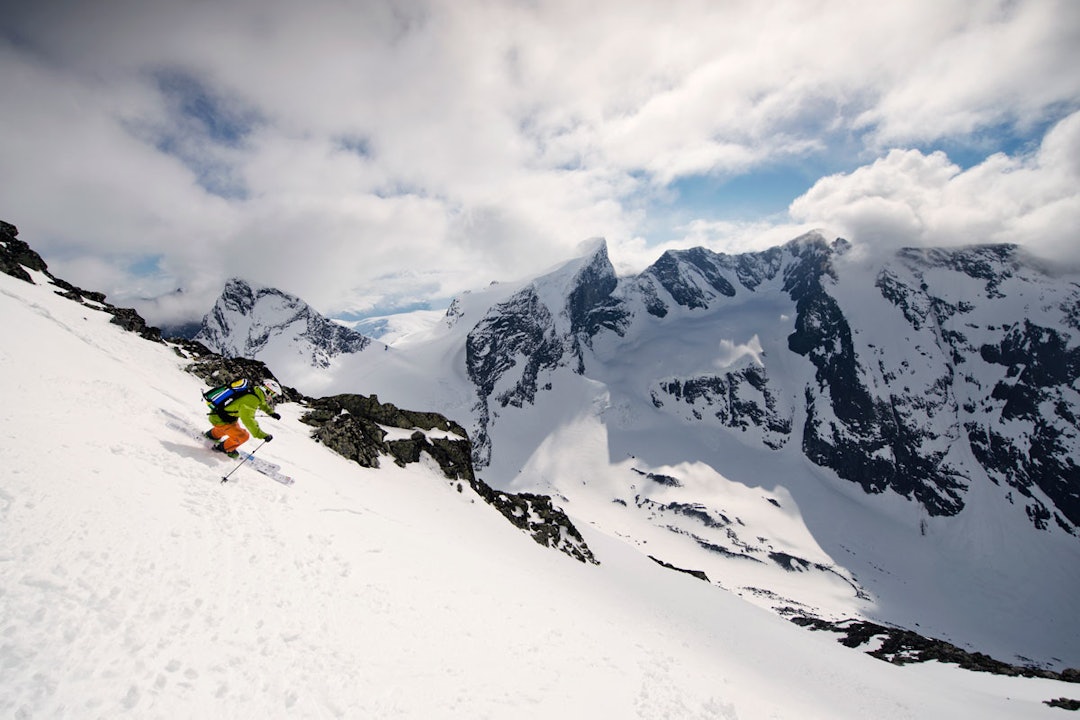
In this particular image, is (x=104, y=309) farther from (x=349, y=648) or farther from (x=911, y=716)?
(x=911, y=716)

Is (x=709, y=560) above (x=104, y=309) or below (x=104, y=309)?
above

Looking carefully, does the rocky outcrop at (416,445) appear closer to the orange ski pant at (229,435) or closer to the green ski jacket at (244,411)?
the orange ski pant at (229,435)

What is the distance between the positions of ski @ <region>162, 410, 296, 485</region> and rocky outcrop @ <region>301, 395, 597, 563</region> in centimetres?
1436

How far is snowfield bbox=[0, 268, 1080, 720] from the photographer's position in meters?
6.54

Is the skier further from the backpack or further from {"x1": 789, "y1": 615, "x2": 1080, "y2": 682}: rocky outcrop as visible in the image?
{"x1": 789, "y1": 615, "x2": 1080, "y2": 682}: rocky outcrop

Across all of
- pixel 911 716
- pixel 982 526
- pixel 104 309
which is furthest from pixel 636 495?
pixel 104 309

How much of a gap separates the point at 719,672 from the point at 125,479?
74.8ft

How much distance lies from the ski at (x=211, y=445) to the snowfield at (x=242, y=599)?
515 mm

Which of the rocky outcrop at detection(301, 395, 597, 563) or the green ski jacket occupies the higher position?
the rocky outcrop at detection(301, 395, 597, 563)

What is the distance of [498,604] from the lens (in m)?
15.5

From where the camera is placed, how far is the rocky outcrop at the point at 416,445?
31734 millimetres

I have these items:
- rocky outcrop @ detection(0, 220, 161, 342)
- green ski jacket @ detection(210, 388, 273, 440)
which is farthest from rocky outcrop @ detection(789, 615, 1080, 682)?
rocky outcrop @ detection(0, 220, 161, 342)

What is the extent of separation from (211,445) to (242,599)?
7960 mm

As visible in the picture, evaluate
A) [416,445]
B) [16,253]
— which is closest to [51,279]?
[16,253]
